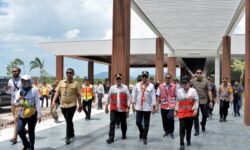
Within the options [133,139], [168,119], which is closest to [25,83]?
[133,139]

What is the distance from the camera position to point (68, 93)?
7.18 m

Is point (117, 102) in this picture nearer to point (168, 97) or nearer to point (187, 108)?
point (168, 97)

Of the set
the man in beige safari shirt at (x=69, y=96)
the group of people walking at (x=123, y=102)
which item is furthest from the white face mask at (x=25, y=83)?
the man in beige safari shirt at (x=69, y=96)

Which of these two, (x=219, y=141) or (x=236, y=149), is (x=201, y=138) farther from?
(x=236, y=149)

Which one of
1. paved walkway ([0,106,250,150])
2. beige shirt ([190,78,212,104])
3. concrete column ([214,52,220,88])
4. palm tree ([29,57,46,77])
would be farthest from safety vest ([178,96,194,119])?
palm tree ([29,57,46,77])

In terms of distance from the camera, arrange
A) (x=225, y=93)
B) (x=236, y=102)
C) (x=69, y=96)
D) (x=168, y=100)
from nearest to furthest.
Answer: (x=69, y=96), (x=168, y=100), (x=225, y=93), (x=236, y=102)

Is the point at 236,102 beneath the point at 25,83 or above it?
beneath

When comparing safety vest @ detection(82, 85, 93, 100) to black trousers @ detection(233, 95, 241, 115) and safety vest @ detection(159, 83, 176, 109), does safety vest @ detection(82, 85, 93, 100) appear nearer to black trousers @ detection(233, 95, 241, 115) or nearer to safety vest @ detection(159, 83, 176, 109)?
safety vest @ detection(159, 83, 176, 109)

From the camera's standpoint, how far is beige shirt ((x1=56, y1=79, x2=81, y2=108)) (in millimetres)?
7160

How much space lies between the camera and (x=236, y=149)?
6.91 meters

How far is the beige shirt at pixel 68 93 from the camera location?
7.16 m

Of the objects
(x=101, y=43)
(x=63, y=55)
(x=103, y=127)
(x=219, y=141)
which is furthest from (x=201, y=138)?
(x=63, y=55)

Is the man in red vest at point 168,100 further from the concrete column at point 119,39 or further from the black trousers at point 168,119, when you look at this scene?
the concrete column at point 119,39

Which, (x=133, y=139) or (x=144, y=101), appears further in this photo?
(x=133, y=139)
